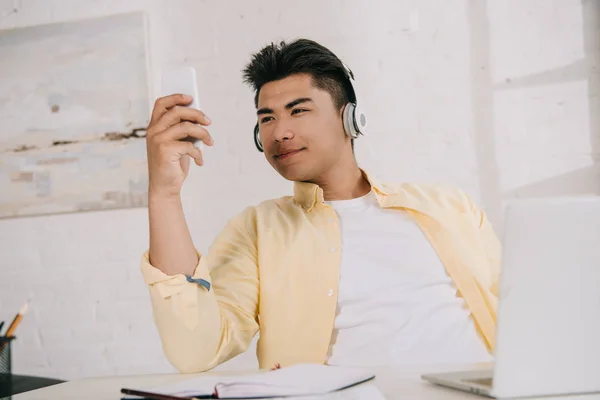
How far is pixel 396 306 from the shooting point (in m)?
1.50

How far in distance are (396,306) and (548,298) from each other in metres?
0.81

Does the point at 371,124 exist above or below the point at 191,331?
above

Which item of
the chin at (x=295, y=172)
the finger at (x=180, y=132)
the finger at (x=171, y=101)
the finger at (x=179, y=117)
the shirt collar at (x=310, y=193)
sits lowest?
the shirt collar at (x=310, y=193)

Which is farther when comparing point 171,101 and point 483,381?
point 171,101

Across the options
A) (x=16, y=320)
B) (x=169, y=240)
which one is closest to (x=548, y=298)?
(x=169, y=240)

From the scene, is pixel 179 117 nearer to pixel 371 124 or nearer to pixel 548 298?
pixel 548 298

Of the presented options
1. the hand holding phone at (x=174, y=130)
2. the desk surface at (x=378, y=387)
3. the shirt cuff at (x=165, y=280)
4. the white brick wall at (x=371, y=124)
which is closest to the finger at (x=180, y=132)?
the hand holding phone at (x=174, y=130)

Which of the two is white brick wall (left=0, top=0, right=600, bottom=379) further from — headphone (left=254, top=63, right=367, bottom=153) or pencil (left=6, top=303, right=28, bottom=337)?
pencil (left=6, top=303, right=28, bottom=337)

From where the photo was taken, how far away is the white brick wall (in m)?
2.27

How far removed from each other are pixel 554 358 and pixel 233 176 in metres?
1.79

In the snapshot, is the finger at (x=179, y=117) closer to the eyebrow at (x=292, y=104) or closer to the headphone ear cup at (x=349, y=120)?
the eyebrow at (x=292, y=104)

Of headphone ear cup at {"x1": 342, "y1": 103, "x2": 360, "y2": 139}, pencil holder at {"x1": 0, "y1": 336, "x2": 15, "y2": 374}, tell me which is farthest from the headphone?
pencil holder at {"x1": 0, "y1": 336, "x2": 15, "y2": 374}

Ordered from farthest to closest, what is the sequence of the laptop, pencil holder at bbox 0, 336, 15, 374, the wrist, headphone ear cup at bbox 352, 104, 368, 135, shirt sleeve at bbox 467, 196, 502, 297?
headphone ear cup at bbox 352, 104, 368, 135, shirt sleeve at bbox 467, 196, 502, 297, the wrist, pencil holder at bbox 0, 336, 15, 374, the laptop

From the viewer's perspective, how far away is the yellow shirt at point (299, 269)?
1.45 metres
